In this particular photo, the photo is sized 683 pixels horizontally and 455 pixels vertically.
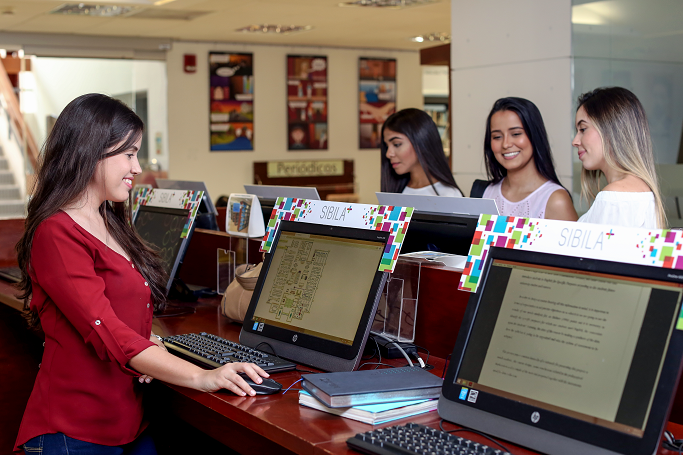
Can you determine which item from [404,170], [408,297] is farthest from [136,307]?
[404,170]

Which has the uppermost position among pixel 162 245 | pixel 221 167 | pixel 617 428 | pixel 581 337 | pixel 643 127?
pixel 643 127

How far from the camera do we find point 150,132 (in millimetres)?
9203

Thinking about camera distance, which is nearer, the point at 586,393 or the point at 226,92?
the point at 586,393

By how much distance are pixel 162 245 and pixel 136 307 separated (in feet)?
3.25

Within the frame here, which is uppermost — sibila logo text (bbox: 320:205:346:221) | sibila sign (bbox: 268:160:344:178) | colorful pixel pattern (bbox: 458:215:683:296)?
colorful pixel pattern (bbox: 458:215:683:296)

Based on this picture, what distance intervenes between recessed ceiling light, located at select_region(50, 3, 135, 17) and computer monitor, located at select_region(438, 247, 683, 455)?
19.8ft

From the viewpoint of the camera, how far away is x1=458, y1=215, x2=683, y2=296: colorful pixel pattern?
3.85ft

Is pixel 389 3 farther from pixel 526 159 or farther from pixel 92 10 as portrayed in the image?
pixel 526 159

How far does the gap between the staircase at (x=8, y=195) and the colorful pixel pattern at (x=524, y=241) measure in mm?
8363

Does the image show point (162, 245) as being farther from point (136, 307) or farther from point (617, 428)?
point (617, 428)

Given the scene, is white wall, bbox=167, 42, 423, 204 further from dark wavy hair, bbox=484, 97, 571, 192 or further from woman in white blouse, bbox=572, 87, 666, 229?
woman in white blouse, bbox=572, 87, 666, 229

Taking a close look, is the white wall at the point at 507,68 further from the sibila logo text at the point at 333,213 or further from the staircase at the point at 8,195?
the staircase at the point at 8,195

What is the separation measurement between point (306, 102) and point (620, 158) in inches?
309

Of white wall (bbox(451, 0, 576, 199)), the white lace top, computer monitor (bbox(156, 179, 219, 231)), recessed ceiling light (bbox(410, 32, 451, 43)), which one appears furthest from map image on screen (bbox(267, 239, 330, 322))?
recessed ceiling light (bbox(410, 32, 451, 43))
